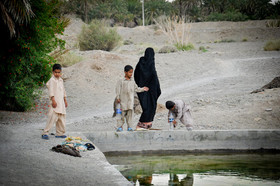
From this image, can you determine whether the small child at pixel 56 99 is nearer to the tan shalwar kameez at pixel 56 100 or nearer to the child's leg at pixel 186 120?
the tan shalwar kameez at pixel 56 100

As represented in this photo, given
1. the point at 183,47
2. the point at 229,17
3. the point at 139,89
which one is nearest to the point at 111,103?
the point at 139,89

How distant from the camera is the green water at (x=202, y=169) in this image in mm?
5703

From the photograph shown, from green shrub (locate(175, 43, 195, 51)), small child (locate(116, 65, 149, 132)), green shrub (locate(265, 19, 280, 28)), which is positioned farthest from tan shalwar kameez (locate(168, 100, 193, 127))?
green shrub (locate(265, 19, 280, 28))

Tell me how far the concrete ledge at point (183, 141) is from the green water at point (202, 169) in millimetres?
353

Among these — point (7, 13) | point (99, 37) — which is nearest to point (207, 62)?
point (99, 37)

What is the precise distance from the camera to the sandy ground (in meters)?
5.13

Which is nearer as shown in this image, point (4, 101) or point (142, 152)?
point (142, 152)

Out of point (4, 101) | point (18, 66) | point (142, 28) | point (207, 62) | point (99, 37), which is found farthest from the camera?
point (142, 28)

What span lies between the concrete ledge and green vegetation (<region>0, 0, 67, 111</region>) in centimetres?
451

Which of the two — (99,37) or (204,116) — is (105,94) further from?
(99,37)

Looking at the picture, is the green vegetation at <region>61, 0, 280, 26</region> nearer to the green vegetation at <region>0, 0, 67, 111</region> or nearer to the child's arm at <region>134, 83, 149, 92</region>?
the green vegetation at <region>0, 0, 67, 111</region>

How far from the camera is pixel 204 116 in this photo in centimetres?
1030

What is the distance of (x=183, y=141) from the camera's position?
301 inches

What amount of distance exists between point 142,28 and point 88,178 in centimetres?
4685
